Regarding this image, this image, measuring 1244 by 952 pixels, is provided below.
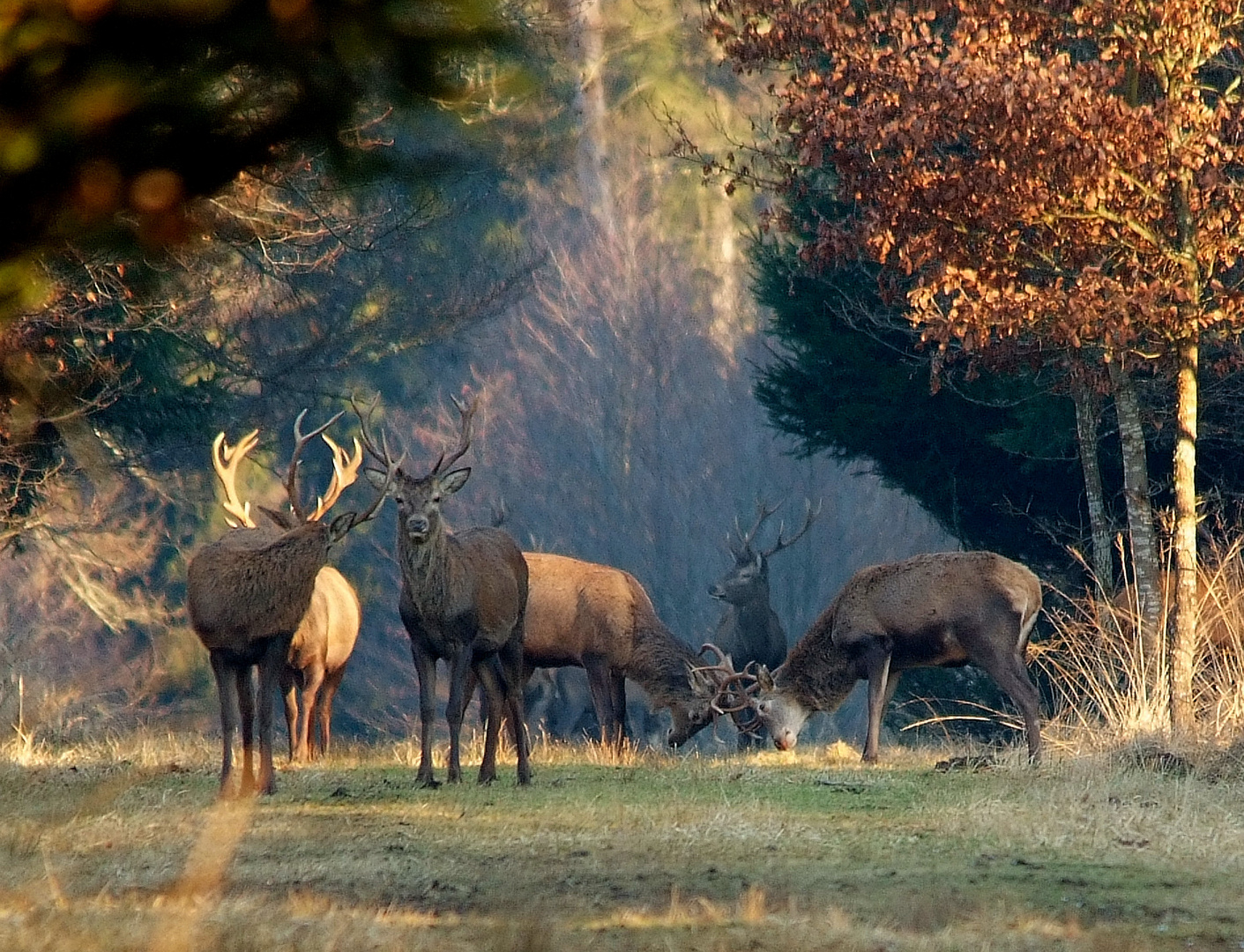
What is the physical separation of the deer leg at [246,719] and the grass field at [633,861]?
0.23m

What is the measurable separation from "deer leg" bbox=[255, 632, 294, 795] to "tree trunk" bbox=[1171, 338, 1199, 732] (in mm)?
6233

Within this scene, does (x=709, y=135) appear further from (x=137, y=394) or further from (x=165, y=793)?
(x=165, y=793)

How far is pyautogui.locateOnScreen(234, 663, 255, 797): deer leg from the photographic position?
11.3 meters

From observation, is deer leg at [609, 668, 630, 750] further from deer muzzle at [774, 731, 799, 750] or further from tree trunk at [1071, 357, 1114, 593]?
tree trunk at [1071, 357, 1114, 593]

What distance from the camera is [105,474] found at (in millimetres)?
4285

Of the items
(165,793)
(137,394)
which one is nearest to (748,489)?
(137,394)

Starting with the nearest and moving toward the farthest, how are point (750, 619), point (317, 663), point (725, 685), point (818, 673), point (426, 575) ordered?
point (426, 575) < point (317, 663) < point (818, 673) < point (725, 685) < point (750, 619)

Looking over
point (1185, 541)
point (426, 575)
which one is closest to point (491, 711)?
point (426, 575)

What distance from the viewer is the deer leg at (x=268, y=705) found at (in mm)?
11508

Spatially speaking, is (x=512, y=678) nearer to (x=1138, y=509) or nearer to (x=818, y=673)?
(x=818, y=673)

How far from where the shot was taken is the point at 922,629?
15.2 metres

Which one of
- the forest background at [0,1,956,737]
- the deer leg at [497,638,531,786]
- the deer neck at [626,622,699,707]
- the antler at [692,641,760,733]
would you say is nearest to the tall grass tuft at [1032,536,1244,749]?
the antler at [692,641,760,733]

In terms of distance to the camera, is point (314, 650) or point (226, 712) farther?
point (314, 650)

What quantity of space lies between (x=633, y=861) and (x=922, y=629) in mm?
7138
